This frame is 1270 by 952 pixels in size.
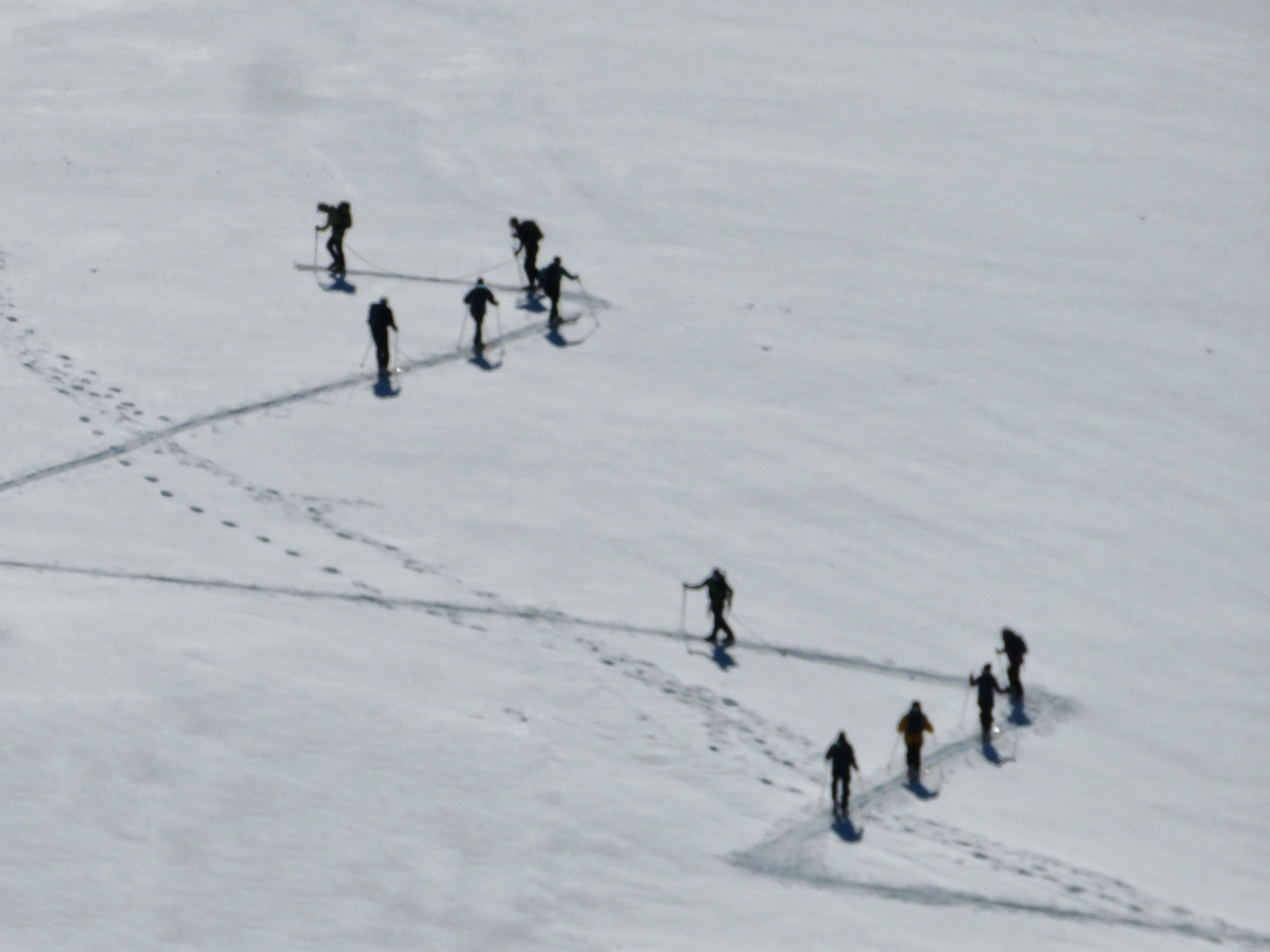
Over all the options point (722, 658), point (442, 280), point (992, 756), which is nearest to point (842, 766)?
point (992, 756)

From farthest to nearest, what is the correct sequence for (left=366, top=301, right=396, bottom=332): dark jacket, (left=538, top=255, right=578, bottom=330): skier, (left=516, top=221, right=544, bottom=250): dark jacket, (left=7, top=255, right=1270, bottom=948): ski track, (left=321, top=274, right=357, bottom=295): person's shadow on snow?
(left=321, top=274, right=357, bottom=295): person's shadow on snow
(left=516, top=221, right=544, bottom=250): dark jacket
(left=538, top=255, right=578, bottom=330): skier
(left=366, top=301, right=396, bottom=332): dark jacket
(left=7, top=255, right=1270, bottom=948): ski track

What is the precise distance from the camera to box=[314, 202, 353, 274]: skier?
24.1 m

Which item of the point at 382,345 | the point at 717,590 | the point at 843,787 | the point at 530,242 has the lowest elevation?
the point at 843,787

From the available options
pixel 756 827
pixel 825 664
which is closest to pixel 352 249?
pixel 825 664

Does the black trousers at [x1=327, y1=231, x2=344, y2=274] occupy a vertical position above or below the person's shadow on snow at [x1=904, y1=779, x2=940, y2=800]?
above

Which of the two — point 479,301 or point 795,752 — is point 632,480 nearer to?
point 479,301

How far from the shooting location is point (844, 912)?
1366 centimetres

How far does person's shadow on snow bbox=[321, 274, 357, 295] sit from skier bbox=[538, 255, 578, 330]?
273cm

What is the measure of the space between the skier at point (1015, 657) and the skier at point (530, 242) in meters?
9.76

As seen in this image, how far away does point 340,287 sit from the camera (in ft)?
79.8

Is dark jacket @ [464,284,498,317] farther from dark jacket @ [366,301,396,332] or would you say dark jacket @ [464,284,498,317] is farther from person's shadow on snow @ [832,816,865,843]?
person's shadow on snow @ [832,816,865,843]

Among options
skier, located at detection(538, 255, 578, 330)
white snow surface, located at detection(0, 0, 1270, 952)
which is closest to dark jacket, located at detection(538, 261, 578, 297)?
skier, located at detection(538, 255, 578, 330)

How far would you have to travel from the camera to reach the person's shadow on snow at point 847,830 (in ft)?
48.5

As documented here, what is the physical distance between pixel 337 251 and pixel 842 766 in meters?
12.8
